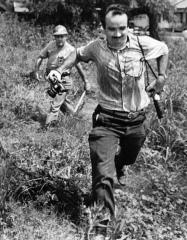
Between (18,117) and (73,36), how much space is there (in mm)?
7141

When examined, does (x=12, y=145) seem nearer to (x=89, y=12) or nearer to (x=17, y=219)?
(x=17, y=219)

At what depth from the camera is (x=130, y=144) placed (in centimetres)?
418

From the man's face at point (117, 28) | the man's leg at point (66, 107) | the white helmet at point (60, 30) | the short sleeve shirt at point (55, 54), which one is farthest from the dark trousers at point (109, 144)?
the white helmet at point (60, 30)

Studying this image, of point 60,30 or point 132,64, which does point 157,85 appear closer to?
point 132,64

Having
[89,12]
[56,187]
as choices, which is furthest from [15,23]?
[56,187]

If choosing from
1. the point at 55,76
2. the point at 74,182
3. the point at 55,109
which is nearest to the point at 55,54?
the point at 55,109

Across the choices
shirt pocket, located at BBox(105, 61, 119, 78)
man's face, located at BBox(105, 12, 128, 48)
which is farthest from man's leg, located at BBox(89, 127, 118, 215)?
man's face, located at BBox(105, 12, 128, 48)

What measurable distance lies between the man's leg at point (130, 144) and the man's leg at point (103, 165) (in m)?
0.20

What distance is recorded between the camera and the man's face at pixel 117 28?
148 inches

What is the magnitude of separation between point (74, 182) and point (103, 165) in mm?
766

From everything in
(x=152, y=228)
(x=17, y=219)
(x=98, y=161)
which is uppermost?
(x=98, y=161)

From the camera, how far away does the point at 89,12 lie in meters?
14.9

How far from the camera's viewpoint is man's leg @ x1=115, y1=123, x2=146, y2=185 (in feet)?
13.3

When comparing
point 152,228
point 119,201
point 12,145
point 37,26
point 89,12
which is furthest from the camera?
point 89,12
